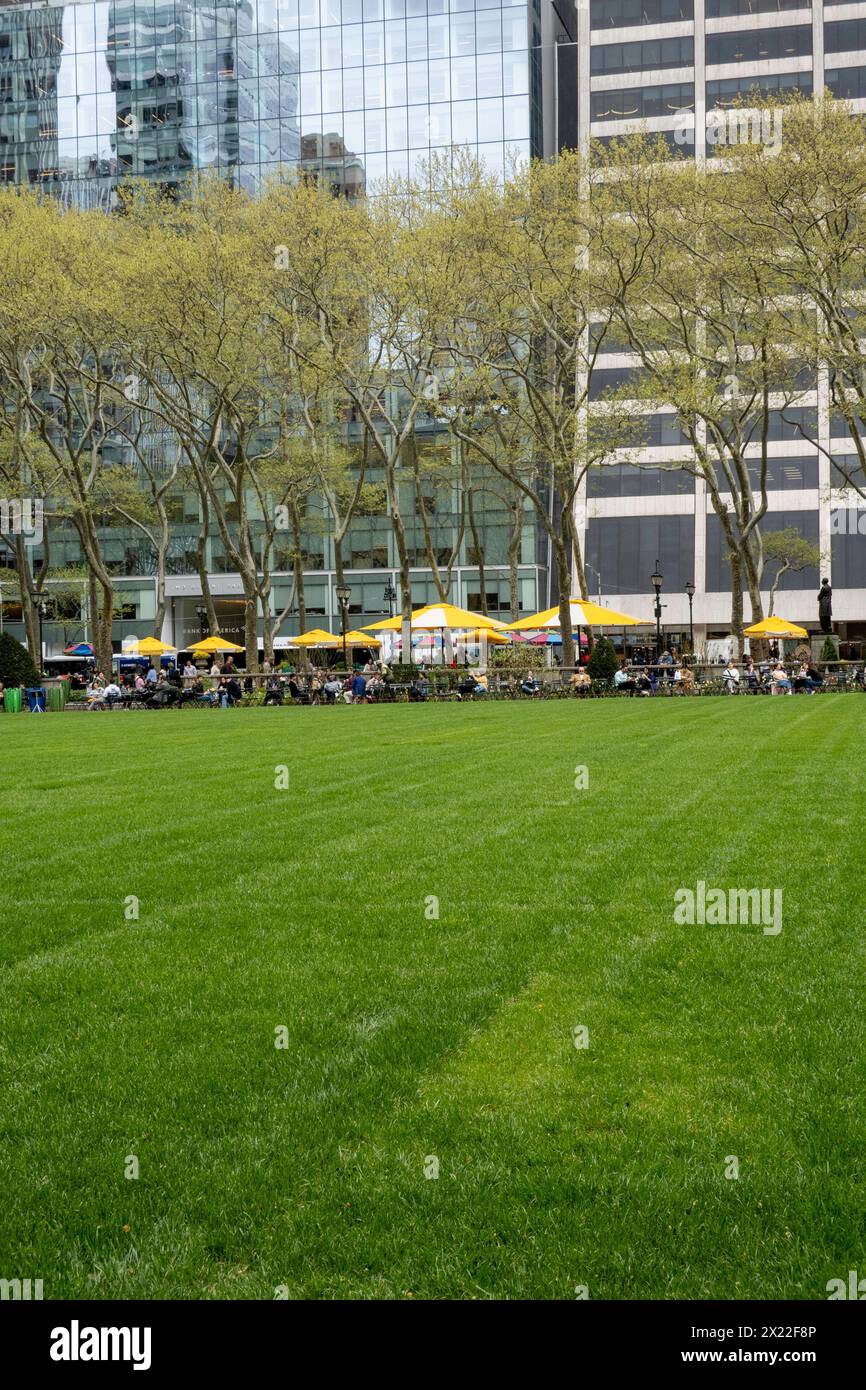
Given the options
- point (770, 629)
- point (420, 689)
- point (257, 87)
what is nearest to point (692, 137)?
point (257, 87)

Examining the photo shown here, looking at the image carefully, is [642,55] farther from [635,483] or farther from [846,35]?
[635,483]

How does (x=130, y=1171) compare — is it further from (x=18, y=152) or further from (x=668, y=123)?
(x=18, y=152)

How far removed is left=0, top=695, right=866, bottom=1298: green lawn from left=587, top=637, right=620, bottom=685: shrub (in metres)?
31.6

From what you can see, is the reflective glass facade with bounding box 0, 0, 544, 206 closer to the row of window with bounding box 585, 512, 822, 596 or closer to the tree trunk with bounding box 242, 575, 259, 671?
the row of window with bounding box 585, 512, 822, 596

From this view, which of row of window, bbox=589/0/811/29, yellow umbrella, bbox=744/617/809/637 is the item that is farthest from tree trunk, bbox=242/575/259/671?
row of window, bbox=589/0/811/29

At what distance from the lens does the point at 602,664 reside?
43344mm

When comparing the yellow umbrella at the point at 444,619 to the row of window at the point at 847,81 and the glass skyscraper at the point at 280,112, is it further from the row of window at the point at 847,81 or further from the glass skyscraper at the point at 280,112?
the row of window at the point at 847,81

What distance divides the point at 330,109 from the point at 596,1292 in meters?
83.8

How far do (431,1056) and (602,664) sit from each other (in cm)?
3870

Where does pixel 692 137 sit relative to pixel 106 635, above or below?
above

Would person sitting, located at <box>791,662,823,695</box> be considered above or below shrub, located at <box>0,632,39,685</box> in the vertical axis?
below

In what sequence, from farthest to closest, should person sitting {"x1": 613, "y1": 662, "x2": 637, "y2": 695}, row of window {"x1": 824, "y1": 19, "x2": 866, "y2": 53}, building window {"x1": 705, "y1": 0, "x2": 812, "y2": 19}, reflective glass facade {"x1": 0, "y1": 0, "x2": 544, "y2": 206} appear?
reflective glass facade {"x1": 0, "y1": 0, "x2": 544, "y2": 206}
building window {"x1": 705, "y1": 0, "x2": 812, "y2": 19}
row of window {"x1": 824, "y1": 19, "x2": 866, "y2": 53}
person sitting {"x1": 613, "y1": 662, "x2": 637, "y2": 695}

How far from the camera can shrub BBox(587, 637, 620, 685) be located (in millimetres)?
43250
